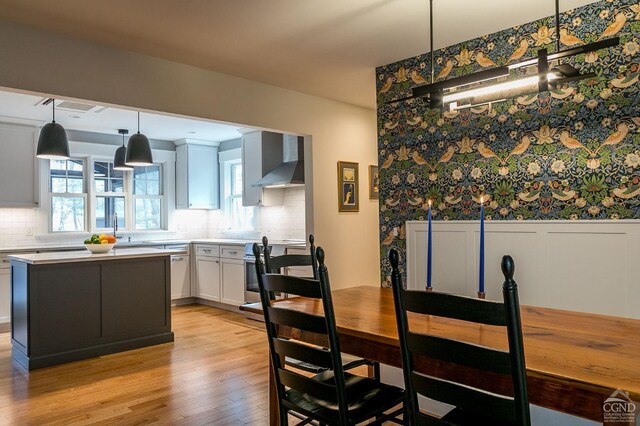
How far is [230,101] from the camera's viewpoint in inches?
157

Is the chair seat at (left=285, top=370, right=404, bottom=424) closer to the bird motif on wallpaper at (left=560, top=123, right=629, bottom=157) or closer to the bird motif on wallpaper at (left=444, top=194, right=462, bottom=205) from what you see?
the bird motif on wallpaper at (left=444, top=194, right=462, bottom=205)

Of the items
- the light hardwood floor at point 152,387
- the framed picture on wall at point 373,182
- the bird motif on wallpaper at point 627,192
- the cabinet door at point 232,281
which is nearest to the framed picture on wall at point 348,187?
the framed picture on wall at point 373,182

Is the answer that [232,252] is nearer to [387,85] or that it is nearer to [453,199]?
[387,85]

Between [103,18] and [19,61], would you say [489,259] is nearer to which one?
[103,18]

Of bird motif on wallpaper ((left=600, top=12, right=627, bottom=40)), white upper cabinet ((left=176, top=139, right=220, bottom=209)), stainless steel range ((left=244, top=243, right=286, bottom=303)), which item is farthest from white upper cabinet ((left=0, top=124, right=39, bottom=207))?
bird motif on wallpaper ((left=600, top=12, right=627, bottom=40))

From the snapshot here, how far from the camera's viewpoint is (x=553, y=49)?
9.59ft

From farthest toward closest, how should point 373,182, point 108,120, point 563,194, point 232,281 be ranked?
point 232,281 < point 108,120 < point 373,182 < point 563,194

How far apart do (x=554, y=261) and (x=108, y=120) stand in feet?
17.1

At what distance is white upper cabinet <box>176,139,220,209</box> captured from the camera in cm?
701

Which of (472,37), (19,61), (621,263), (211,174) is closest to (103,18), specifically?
(19,61)

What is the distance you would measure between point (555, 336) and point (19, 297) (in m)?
4.28

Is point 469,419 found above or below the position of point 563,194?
below

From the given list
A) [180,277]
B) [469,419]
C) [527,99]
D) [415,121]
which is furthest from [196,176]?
[469,419]

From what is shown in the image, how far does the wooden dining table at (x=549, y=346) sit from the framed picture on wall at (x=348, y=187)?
2.52m
